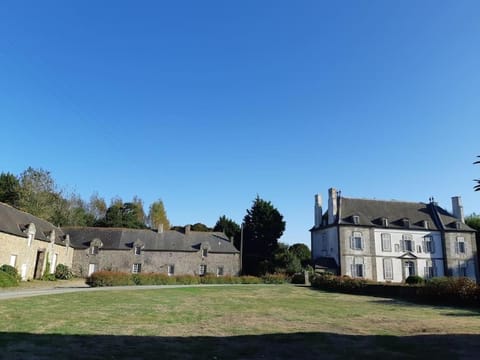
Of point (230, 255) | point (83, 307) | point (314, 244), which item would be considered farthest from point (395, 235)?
point (83, 307)

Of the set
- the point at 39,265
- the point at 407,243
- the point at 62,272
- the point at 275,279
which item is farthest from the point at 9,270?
the point at 407,243

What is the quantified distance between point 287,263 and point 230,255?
7.05 m

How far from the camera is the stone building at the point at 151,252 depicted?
1651 inches

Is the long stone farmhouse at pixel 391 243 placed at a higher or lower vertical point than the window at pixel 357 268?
higher

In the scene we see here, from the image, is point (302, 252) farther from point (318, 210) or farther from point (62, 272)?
point (62, 272)

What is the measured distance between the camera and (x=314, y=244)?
4719 centimetres

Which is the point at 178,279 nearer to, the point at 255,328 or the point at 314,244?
the point at 314,244

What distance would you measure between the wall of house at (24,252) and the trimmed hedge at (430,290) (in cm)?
2279

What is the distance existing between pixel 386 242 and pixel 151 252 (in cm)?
2524

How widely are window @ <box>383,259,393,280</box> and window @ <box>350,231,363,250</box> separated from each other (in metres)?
3.13

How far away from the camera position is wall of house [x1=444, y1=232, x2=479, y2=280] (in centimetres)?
4206

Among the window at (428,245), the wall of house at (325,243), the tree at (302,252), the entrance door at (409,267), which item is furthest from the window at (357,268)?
the window at (428,245)

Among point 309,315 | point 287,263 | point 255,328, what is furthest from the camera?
point 287,263

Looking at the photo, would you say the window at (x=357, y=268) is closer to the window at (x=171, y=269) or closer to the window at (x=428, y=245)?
the window at (x=428, y=245)
